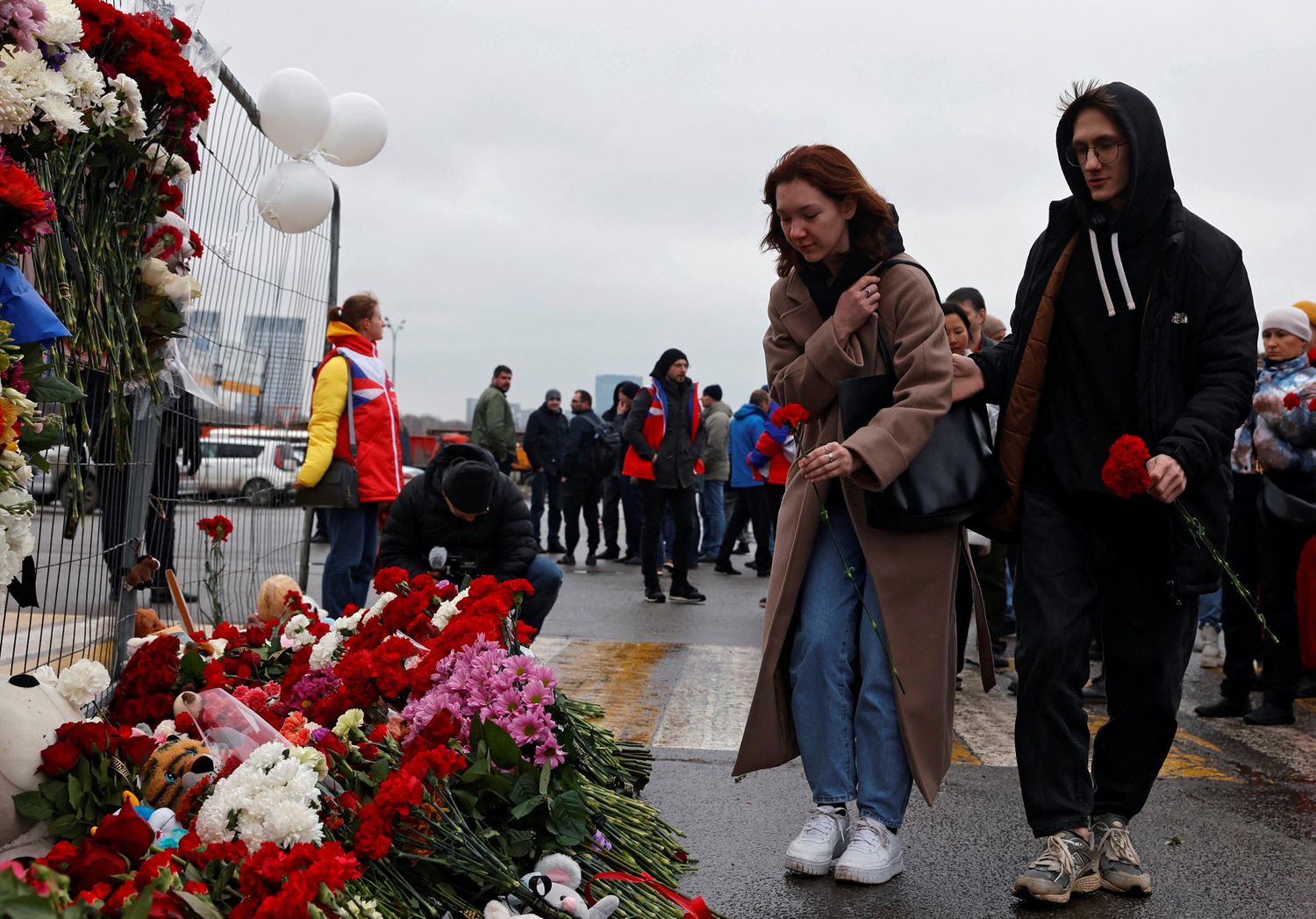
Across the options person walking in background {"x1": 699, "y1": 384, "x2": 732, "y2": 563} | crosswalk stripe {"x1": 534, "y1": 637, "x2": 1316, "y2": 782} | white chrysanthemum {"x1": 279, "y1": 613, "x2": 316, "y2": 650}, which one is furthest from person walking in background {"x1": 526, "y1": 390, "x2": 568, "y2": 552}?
white chrysanthemum {"x1": 279, "y1": 613, "x2": 316, "y2": 650}

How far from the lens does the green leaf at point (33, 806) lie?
2.46 meters

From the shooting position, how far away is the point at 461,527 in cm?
623

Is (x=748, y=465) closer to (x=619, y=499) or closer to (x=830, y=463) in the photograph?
(x=619, y=499)

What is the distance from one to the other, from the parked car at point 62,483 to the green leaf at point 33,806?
0.73 metres

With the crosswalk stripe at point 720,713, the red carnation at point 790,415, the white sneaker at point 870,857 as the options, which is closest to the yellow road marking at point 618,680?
the crosswalk stripe at point 720,713

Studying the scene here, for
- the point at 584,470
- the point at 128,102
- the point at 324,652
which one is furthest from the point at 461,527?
the point at 584,470

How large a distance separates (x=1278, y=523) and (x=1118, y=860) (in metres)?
3.57

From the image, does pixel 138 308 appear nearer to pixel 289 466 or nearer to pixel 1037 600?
pixel 1037 600

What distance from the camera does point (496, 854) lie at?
9.64 feet

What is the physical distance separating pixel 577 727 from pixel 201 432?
2532 millimetres

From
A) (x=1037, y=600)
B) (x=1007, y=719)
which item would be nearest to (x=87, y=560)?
(x=1037, y=600)

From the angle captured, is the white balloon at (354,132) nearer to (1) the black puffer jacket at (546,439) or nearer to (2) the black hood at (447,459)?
(2) the black hood at (447,459)

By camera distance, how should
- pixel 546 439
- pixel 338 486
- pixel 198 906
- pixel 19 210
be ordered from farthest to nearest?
pixel 546 439, pixel 338 486, pixel 19 210, pixel 198 906

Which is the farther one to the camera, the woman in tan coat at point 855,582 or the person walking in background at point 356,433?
the person walking in background at point 356,433
